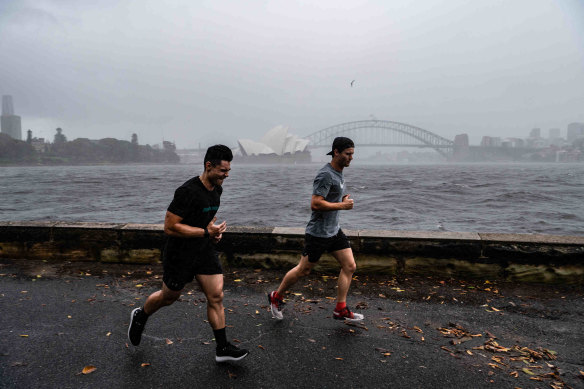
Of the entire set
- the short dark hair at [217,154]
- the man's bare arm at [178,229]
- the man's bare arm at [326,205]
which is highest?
the short dark hair at [217,154]

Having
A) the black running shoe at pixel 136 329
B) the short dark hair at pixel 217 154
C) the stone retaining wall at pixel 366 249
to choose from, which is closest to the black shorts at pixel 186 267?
the black running shoe at pixel 136 329

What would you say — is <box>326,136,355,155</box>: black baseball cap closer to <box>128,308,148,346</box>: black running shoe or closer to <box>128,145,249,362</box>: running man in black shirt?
<box>128,145,249,362</box>: running man in black shirt

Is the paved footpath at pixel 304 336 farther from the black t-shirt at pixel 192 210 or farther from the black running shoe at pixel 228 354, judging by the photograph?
the black t-shirt at pixel 192 210

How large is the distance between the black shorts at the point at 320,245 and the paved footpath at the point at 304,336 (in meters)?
0.64

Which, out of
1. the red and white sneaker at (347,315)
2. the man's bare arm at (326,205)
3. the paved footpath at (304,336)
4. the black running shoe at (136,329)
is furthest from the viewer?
the red and white sneaker at (347,315)

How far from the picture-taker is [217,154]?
3020 millimetres

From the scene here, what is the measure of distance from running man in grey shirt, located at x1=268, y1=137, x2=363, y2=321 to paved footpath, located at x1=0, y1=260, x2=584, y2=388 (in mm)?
212

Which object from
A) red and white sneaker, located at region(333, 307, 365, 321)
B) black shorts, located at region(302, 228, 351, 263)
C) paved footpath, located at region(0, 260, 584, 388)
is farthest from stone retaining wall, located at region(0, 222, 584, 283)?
red and white sneaker, located at region(333, 307, 365, 321)

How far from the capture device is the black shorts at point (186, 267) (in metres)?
3.11

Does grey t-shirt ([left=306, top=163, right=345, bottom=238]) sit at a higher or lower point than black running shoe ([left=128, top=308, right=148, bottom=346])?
higher

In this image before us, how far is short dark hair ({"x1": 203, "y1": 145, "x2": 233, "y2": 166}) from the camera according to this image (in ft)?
9.88

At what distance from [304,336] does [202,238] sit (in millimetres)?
1288

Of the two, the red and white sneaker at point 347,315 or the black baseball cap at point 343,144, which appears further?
the red and white sneaker at point 347,315

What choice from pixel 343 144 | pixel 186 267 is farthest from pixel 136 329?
pixel 343 144
